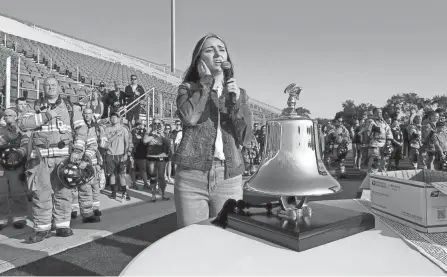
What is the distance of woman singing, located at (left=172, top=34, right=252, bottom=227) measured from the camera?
168 cm

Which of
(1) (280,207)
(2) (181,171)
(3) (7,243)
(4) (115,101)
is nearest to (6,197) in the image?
(3) (7,243)

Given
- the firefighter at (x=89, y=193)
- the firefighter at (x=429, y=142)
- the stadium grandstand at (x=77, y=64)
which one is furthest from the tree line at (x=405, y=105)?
the firefighter at (x=89, y=193)

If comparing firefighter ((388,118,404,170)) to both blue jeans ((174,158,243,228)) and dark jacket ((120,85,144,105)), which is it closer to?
dark jacket ((120,85,144,105))

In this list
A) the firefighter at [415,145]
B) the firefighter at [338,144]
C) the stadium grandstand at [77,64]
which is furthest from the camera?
the stadium grandstand at [77,64]

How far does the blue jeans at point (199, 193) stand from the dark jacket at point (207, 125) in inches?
1.5

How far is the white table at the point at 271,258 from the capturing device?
2.65 ft

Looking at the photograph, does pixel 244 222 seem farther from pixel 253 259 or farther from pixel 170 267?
pixel 170 267

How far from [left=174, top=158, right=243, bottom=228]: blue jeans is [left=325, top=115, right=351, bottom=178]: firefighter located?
8.75 metres

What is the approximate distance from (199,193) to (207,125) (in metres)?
0.34

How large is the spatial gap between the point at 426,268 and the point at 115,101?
10.8 m

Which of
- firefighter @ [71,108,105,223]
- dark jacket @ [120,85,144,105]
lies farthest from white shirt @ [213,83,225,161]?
dark jacket @ [120,85,144,105]

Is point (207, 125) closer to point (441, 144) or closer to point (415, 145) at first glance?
point (441, 144)

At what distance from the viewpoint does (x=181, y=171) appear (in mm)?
1741

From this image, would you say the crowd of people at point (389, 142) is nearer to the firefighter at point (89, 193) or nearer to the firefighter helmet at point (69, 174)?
the firefighter at point (89, 193)
